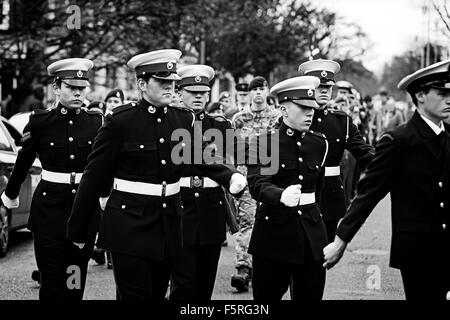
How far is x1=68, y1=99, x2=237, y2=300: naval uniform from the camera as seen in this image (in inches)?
259

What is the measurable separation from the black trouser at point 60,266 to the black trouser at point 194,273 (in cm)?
74

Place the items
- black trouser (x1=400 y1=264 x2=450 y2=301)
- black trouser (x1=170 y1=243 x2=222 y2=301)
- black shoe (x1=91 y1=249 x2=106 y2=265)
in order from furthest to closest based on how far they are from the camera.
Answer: black shoe (x1=91 y1=249 x2=106 y2=265)
black trouser (x1=170 y1=243 x2=222 y2=301)
black trouser (x1=400 y1=264 x2=450 y2=301)

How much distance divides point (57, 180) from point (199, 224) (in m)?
1.20

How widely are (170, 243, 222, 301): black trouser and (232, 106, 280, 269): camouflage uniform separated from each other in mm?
1367

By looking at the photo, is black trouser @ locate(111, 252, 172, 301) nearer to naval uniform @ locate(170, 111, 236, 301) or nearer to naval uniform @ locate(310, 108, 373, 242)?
naval uniform @ locate(170, 111, 236, 301)

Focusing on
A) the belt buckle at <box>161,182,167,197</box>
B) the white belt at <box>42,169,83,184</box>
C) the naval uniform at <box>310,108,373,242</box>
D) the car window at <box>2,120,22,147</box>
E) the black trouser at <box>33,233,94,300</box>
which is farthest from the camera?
the car window at <box>2,120,22,147</box>

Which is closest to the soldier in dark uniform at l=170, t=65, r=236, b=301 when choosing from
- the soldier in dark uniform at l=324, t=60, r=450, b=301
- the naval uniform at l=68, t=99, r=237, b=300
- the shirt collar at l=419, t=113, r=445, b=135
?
the naval uniform at l=68, t=99, r=237, b=300

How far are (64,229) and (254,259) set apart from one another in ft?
5.75

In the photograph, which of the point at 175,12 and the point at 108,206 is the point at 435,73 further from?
the point at 175,12

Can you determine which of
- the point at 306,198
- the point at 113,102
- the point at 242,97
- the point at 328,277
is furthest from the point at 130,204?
the point at 242,97

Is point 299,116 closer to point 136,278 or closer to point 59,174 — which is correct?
point 136,278

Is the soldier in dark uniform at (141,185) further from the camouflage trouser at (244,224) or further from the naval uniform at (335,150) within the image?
the camouflage trouser at (244,224)

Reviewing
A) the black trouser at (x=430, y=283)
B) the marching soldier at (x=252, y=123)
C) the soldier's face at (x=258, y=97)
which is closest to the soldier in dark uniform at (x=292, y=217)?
the black trouser at (x=430, y=283)
